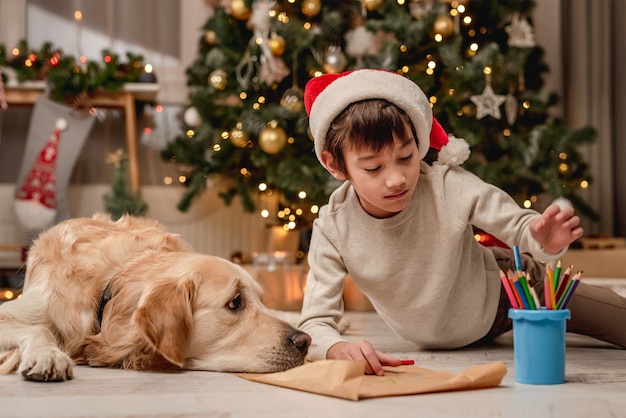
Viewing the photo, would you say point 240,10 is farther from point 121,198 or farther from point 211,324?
point 211,324

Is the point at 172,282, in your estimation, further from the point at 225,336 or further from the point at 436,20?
the point at 436,20

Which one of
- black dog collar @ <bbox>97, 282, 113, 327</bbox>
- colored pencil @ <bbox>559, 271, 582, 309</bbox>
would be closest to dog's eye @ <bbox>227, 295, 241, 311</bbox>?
black dog collar @ <bbox>97, 282, 113, 327</bbox>

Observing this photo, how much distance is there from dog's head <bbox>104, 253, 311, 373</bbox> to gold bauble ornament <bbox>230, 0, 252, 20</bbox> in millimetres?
2100

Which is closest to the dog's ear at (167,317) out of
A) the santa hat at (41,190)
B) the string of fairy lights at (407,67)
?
the string of fairy lights at (407,67)

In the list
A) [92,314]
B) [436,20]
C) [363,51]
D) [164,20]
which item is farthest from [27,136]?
[92,314]

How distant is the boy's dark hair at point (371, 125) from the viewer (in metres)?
1.59

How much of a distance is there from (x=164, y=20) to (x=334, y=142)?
8.96ft

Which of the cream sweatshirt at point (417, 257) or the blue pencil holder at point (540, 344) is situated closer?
the blue pencil holder at point (540, 344)

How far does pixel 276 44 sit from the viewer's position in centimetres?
329

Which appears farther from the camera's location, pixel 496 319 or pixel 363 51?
pixel 363 51

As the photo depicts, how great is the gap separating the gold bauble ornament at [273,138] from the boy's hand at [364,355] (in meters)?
1.75

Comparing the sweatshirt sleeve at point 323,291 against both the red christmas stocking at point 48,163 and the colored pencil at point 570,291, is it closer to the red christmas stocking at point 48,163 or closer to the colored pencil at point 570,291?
the colored pencil at point 570,291

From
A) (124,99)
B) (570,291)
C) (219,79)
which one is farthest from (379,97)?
(124,99)

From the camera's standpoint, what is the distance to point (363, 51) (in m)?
3.29
